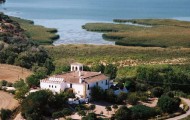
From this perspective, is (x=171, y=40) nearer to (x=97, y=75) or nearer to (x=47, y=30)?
(x=47, y=30)

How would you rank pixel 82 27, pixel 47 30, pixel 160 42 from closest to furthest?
1. pixel 160 42
2. pixel 47 30
3. pixel 82 27

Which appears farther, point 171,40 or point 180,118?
point 171,40

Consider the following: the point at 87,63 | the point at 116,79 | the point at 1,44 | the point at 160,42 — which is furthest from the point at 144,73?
the point at 160,42

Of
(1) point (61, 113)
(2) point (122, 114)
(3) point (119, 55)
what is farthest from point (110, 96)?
(3) point (119, 55)

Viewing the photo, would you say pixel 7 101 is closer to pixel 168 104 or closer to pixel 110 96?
pixel 110 96

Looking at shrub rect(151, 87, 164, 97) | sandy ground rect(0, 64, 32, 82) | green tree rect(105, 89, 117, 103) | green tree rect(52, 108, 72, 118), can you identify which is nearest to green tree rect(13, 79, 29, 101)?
green tree rect(52, 108, 72, 118)
